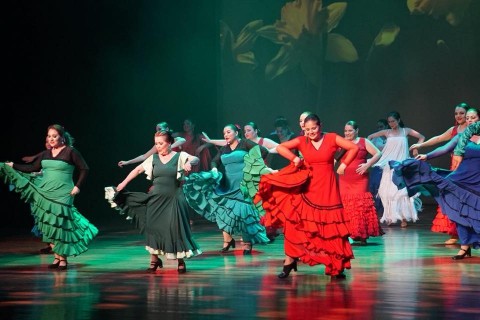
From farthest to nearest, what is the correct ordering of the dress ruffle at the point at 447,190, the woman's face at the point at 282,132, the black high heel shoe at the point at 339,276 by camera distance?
1. the woman's face at the point at 282,132
2. the dress ruffle at the point at 447,190
3. the black high heel shoe at the point at 339,276

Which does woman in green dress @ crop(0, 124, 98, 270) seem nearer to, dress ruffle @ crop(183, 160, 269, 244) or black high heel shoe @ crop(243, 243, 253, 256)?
dress ruffle @ crop(183, 160, 269, 244)

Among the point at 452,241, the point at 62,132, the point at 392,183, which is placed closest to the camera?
the point at 62,132

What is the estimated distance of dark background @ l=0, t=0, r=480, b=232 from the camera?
12.6 m

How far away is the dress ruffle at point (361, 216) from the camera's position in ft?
33.3

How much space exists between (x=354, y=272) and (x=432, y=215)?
24.2ft

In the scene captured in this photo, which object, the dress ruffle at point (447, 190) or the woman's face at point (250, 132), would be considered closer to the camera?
the dress ruffle at point (447, 190)

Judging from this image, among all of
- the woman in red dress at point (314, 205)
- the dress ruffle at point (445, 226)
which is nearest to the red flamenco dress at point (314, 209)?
the woman in red dress at point (314, 205)

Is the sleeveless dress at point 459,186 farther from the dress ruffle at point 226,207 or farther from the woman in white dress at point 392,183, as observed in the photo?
the woman in white dress at point 392,183

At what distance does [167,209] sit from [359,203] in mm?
3239

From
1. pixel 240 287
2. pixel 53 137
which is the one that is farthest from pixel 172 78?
pixel 240 287

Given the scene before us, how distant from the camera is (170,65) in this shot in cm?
1555

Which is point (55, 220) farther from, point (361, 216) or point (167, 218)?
point (361, 216)

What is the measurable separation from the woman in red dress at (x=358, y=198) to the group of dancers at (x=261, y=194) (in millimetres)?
12

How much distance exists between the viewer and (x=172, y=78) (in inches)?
615
